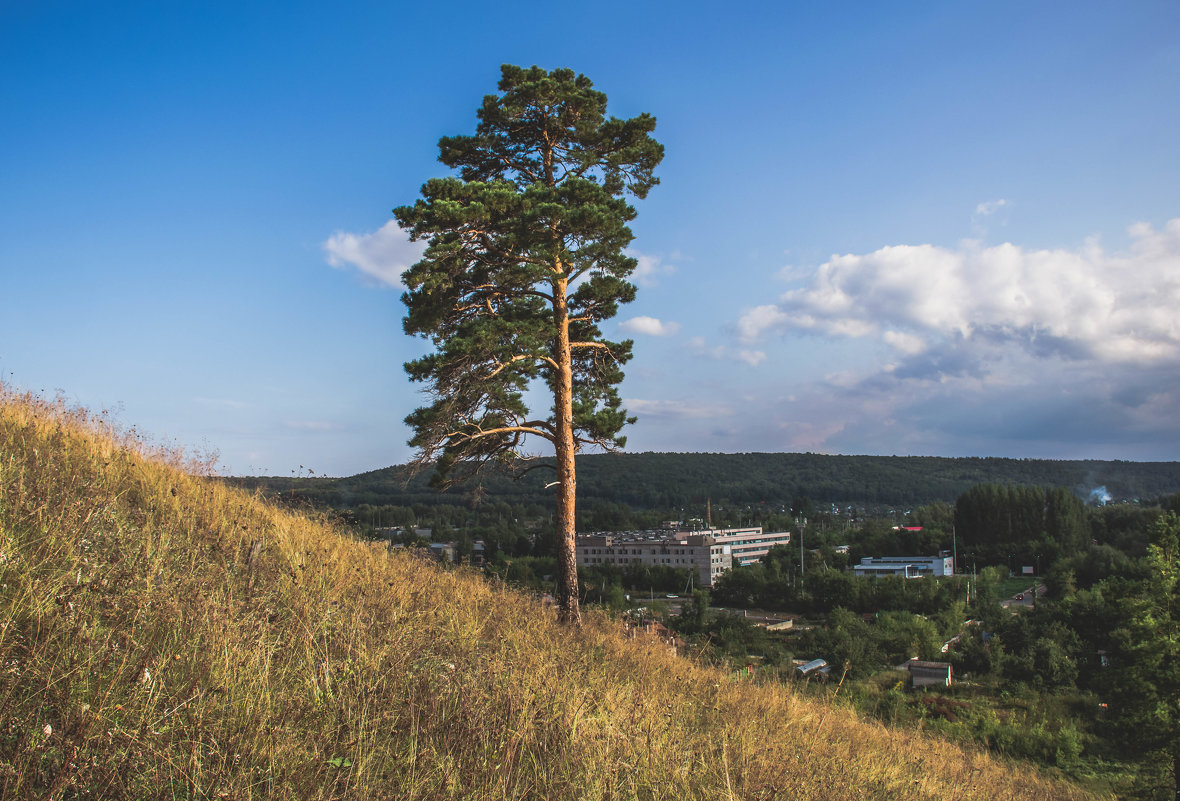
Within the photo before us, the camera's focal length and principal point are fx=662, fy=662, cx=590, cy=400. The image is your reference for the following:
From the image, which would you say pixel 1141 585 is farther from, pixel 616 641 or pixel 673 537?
pixel 673 537

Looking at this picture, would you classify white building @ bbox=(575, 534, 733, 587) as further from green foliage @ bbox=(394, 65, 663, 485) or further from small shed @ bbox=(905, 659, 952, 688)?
green foliage @ bbox=(394, 65, 663, 485)

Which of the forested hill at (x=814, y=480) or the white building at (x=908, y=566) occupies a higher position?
the forested hill at (x=814, y=480)

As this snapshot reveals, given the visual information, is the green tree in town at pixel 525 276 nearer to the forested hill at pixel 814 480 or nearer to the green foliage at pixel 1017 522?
the green foliage at pixel 1017 522

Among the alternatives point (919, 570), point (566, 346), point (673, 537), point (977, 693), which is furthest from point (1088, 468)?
point (566, 346)

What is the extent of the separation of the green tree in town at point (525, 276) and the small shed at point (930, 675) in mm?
27427

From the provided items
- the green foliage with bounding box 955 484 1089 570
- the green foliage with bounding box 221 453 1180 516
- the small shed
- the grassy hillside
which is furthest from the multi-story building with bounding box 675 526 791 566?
the grassy hillside

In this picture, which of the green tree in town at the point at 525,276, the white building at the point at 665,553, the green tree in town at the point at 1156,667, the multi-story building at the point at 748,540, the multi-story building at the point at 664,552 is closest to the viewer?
the green tree in town at the point at 525,276

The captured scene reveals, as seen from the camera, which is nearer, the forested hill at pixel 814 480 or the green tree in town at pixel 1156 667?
the green tree in town at pixel 1156 667

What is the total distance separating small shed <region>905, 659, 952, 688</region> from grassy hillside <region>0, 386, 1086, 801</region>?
93.3 feet

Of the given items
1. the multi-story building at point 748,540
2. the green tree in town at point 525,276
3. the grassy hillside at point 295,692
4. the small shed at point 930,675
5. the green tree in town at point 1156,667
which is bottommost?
the multi-story building at point 748,540

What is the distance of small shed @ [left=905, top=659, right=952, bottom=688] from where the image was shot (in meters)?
31.8

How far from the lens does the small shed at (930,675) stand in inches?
1252

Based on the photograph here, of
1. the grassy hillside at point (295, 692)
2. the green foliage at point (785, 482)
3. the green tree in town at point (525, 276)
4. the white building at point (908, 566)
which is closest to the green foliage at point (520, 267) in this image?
the green tree in town at point (525, 276)

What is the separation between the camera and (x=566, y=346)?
41.1ft
